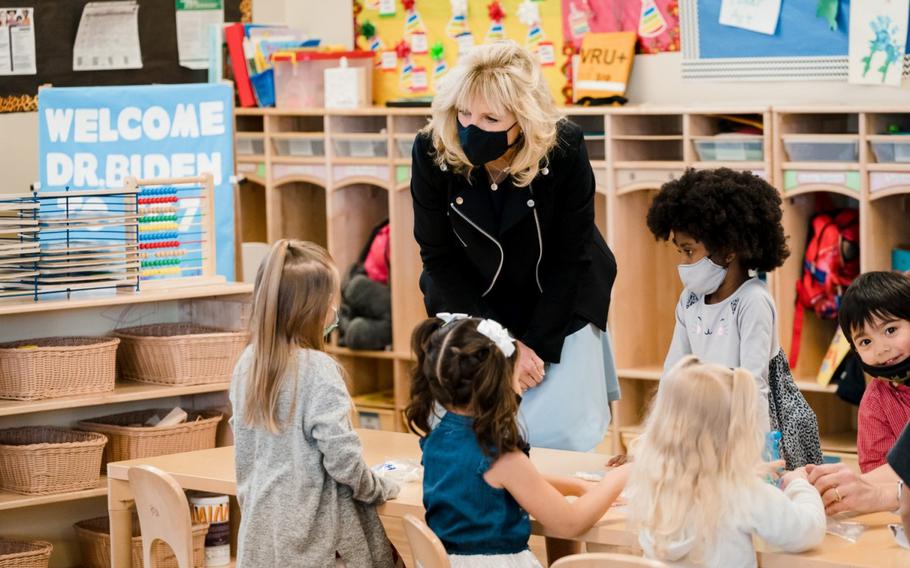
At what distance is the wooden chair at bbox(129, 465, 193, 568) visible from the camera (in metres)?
3.07

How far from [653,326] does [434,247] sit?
2.49m

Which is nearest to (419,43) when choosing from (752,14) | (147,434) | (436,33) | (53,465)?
(436,33)

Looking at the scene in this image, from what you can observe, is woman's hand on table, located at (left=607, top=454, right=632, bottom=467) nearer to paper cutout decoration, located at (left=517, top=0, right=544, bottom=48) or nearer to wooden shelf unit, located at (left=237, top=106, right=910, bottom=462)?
wooden shelf unit, located at (left=237, top=106, right=910, bottom=462)

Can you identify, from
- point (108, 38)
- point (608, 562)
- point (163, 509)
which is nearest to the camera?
point (608, 562)

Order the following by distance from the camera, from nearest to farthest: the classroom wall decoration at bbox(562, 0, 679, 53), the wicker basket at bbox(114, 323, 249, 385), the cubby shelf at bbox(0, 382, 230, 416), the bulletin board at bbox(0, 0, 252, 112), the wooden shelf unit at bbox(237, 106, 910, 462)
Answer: the cubby shelf at bbox(0, 382, 230, 416), the wicker basket at bbox(114, 323, 249, 385), the wooden shelf unit at bbox(237, 106, 910, 462), the classroom wall decoration at bbox(562, 0, 679, 53), the bulletin board at bbox(0, 0, 252, 112)

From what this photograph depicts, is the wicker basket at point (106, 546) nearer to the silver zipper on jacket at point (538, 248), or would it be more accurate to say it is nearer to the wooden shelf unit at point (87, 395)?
the wooden shelf unit at point (87, 395)

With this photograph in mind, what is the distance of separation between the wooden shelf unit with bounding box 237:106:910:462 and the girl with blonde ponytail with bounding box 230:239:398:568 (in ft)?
7.98

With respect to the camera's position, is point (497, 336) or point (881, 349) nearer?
point (497, 336)

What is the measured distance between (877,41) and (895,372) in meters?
2.35

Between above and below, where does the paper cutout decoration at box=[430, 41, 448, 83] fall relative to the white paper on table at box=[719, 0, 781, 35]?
below

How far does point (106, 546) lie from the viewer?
4.07 metres

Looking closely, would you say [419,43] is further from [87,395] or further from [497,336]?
[497,336]

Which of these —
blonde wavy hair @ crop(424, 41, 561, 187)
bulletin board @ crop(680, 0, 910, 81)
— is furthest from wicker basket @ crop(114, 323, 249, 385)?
bulletin board @ crop(680, 0, 910, 81)

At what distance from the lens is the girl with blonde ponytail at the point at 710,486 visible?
8.02ft
